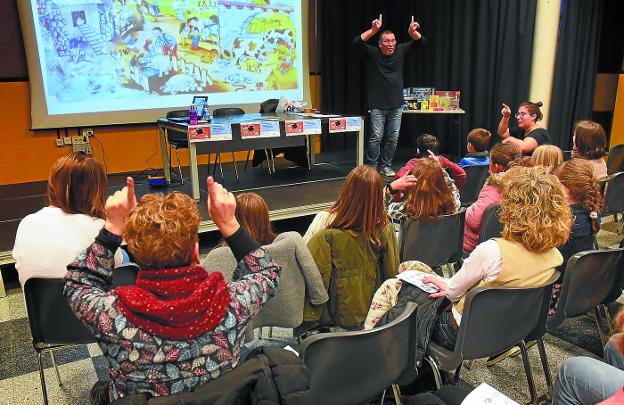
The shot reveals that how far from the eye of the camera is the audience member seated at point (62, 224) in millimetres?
1867

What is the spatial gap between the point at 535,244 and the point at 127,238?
4.24ft

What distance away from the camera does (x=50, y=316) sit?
1.79 meters

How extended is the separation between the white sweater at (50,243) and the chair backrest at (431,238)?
1369 mm

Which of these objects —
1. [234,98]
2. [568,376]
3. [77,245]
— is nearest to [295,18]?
[234,98]

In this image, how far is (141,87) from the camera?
552 centimetres

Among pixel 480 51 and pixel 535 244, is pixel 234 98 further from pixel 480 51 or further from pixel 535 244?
pixel 535 244

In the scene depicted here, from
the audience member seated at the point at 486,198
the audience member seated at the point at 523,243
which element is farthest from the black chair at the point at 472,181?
the audience member seated at the point at 523,243

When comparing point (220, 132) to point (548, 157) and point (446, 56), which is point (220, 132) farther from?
point (446, 56)

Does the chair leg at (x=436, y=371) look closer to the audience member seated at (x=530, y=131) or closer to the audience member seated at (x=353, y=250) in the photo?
the audience member seated at (x=353, y=250)

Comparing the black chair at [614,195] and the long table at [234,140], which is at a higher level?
the long table at [234,140]

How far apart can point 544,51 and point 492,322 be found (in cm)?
467

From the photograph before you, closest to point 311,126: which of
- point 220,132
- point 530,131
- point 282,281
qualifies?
point 220,132

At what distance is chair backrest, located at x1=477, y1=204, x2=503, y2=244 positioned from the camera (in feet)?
8.33

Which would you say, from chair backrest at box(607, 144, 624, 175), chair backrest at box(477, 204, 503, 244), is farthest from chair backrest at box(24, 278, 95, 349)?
chair backrest at box(607, 144, 624, 175)
